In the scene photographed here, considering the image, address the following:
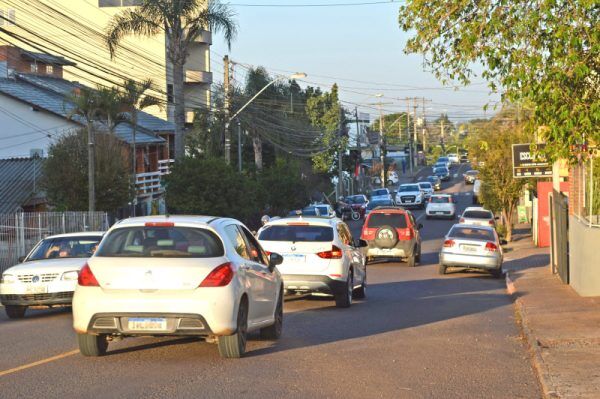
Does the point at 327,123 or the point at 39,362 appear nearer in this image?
the point at 39,362

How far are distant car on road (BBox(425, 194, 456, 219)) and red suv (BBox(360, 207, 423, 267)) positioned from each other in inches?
1242

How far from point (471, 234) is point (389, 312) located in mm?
13590

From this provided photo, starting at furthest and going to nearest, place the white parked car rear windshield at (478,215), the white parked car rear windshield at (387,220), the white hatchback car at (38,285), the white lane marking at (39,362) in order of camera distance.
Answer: the white parked car rear windshield at (478,215)
the white parked car rear windshield at (387,220)
the white hatchback car at (38,285)
the white lane marking at (39,362)

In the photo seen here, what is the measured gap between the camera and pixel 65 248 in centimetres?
1892

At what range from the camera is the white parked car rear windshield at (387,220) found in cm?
3500

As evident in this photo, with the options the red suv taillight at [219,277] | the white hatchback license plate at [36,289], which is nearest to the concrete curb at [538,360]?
the red suv taillight at [219,277]

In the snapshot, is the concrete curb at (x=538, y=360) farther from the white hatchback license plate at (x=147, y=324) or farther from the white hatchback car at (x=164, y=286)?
the white hatchback license plate at (x=147, y=324)

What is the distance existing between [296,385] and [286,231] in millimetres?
8985

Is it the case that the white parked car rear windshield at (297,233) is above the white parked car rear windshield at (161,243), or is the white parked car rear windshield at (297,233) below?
below

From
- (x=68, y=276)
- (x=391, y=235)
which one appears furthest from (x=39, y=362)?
(x=391, y=235)

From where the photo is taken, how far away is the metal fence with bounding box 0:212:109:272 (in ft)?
101

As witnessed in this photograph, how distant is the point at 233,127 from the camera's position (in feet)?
230

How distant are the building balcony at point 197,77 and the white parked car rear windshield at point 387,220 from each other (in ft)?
139

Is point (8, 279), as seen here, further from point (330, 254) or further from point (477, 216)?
point (477, 216)
